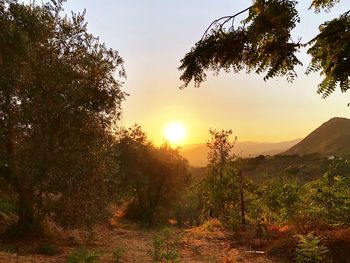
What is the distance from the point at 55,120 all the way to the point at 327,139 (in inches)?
6224

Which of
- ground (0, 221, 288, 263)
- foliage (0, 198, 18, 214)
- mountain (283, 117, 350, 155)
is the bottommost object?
ground (0, 221, 288, 263)

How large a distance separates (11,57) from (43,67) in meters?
4.47

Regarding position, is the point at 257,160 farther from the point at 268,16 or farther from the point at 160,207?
the point at 268,16

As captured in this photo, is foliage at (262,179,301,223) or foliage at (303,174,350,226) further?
foliage at (262,179,301,223)

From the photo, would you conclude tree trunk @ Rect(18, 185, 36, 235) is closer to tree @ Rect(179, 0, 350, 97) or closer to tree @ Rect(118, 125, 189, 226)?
tree @ Rect(179, 0, 350, 97)

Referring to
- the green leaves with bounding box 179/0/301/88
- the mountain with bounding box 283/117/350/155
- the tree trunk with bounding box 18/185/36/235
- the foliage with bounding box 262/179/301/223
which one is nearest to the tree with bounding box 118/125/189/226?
the tree trunk with bounding box 18/185/36/235

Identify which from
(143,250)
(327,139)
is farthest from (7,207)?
(327,139)

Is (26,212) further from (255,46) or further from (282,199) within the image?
(255,46)

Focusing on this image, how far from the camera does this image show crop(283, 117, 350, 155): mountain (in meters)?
144

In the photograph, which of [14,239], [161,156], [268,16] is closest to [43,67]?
[14,239]

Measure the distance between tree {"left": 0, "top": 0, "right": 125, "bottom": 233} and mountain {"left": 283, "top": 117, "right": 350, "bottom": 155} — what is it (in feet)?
430

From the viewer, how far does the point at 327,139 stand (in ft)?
522

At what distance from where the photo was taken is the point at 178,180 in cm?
3428

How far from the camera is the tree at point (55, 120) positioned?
551 inches
